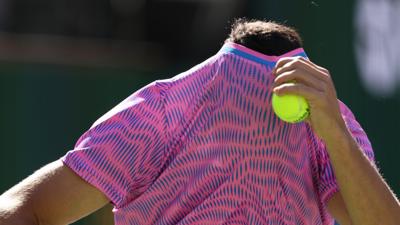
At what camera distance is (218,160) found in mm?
2643

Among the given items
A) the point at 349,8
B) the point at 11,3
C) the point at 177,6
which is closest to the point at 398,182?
the point at 349,8

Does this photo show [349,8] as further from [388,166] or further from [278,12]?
[388,166]

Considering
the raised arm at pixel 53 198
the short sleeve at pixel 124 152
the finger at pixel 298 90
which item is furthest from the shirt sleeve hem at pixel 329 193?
the raised arm at pixel 53 198

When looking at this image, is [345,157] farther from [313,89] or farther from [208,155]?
[208,155]

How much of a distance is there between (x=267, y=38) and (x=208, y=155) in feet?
1.14

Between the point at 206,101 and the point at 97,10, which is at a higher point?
the point at 206,101

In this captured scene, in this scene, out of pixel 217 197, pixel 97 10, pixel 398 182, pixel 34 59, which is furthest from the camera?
pixel 97 10

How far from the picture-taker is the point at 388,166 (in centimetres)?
730

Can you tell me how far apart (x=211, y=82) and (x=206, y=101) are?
0.17 feet

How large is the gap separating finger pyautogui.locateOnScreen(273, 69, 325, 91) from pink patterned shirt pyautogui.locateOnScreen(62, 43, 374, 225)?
15 cm

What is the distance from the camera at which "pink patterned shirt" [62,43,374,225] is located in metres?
2.63

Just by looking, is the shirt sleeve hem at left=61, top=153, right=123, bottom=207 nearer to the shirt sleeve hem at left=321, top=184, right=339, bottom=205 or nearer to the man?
the man

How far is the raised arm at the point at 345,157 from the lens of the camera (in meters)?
2.57

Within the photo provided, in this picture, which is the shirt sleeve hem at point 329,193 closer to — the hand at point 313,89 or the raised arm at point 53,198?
the hand at point 313,89
